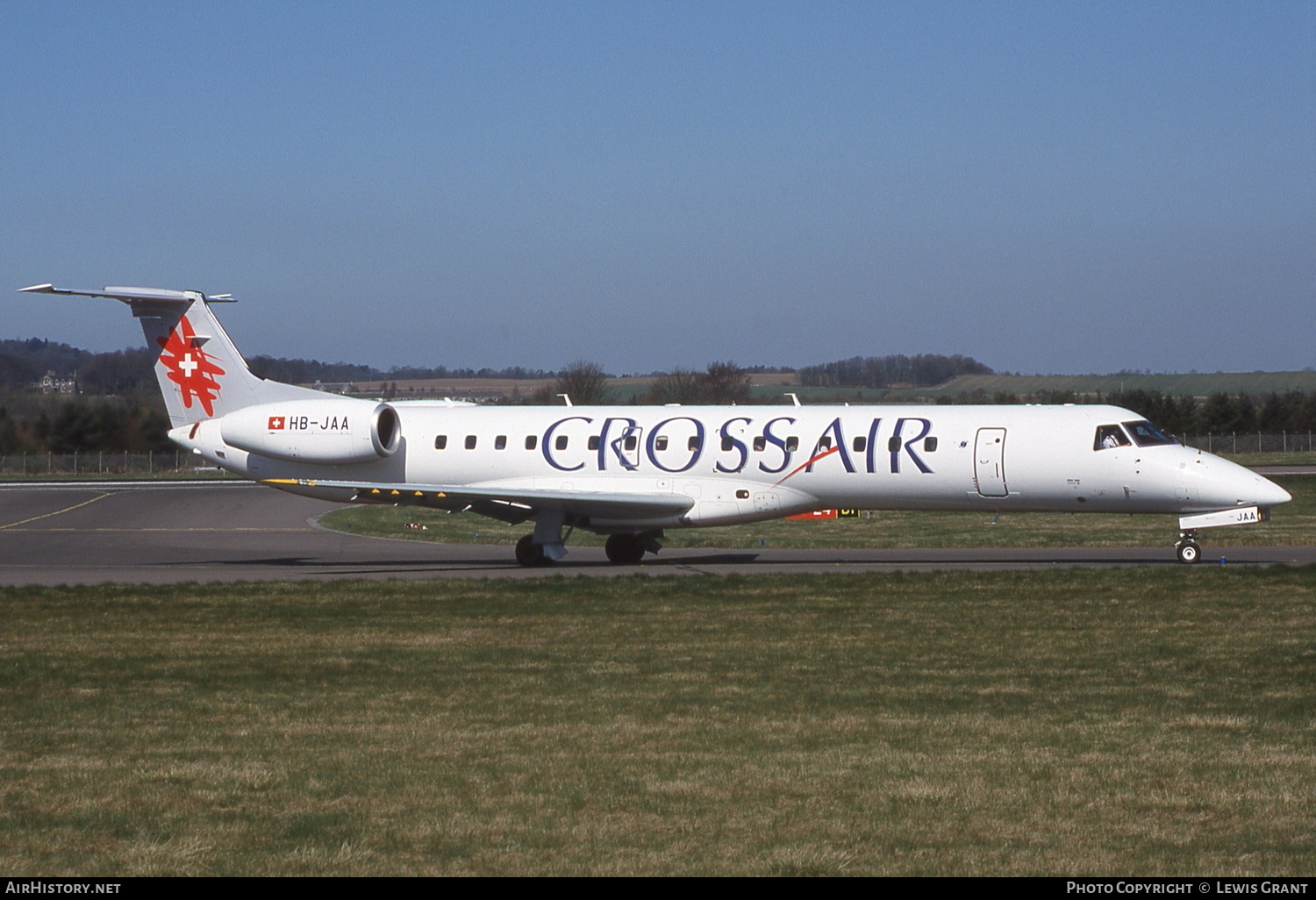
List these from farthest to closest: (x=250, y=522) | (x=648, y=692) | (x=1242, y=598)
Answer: (x=250, y=522) < (x=1242, y=598) < (x=648, y=692)

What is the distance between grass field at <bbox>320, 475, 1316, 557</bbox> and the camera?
31.0 meters

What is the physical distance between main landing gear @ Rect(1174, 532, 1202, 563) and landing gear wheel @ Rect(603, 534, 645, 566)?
9.90m

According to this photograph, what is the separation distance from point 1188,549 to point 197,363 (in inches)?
780

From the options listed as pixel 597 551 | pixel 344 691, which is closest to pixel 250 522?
pixel 597 551

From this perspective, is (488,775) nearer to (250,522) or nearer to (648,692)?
(648,692)

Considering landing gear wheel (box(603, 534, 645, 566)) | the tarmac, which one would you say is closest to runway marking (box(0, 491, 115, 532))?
the tarmac

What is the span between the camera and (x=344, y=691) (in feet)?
41.3

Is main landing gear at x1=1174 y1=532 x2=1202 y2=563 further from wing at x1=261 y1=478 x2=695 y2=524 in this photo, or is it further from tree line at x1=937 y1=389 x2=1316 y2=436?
tree line at x1=937 y1=389 x2=1316 y2=436

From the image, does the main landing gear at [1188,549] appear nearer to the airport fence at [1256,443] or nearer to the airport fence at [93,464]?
the airport fence at [1256,443]

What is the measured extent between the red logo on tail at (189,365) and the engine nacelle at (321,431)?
4.34 ft

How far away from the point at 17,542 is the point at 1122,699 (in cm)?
2951

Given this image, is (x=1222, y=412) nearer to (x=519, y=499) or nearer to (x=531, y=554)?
(x=531, y=554)

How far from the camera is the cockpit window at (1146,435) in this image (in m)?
24.1

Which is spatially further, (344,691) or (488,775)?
(344,691)
